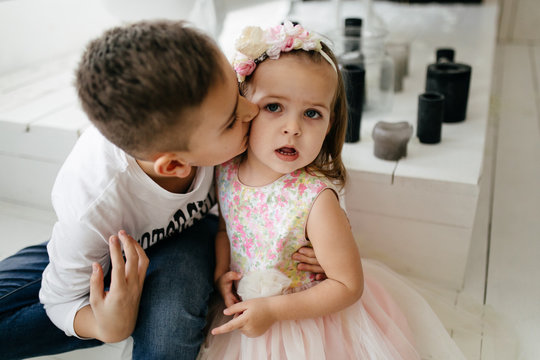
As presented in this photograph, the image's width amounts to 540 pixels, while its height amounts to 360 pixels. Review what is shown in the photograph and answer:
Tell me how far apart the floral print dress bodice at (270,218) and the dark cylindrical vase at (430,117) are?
0.48m

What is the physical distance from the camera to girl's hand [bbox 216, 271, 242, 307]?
89 centimetres

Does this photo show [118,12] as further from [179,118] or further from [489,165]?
[489,165]

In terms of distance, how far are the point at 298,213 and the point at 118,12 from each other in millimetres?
1103

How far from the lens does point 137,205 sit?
2.83 feet

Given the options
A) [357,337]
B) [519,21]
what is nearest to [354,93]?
[357,337]

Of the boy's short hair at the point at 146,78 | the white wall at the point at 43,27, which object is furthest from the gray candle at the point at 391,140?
the white wall at the point at 43,27

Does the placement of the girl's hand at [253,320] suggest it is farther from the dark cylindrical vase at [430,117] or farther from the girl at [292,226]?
the dark cylindrical vase at [430,117]

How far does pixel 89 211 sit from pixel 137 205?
93mm

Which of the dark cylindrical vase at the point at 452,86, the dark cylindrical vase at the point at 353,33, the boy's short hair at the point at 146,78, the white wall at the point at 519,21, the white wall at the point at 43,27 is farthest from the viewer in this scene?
the white wall at the point at 519,21

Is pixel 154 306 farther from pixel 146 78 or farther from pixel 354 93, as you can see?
pixel 354 93

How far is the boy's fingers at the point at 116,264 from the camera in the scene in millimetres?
774

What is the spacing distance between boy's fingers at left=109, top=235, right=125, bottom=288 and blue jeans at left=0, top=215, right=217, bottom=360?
0.34ft

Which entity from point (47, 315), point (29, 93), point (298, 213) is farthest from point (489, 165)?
point (29, 93)

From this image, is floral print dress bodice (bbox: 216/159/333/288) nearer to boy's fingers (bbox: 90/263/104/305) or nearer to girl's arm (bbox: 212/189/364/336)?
girl's arm (bbox: 212/189/364/336)
